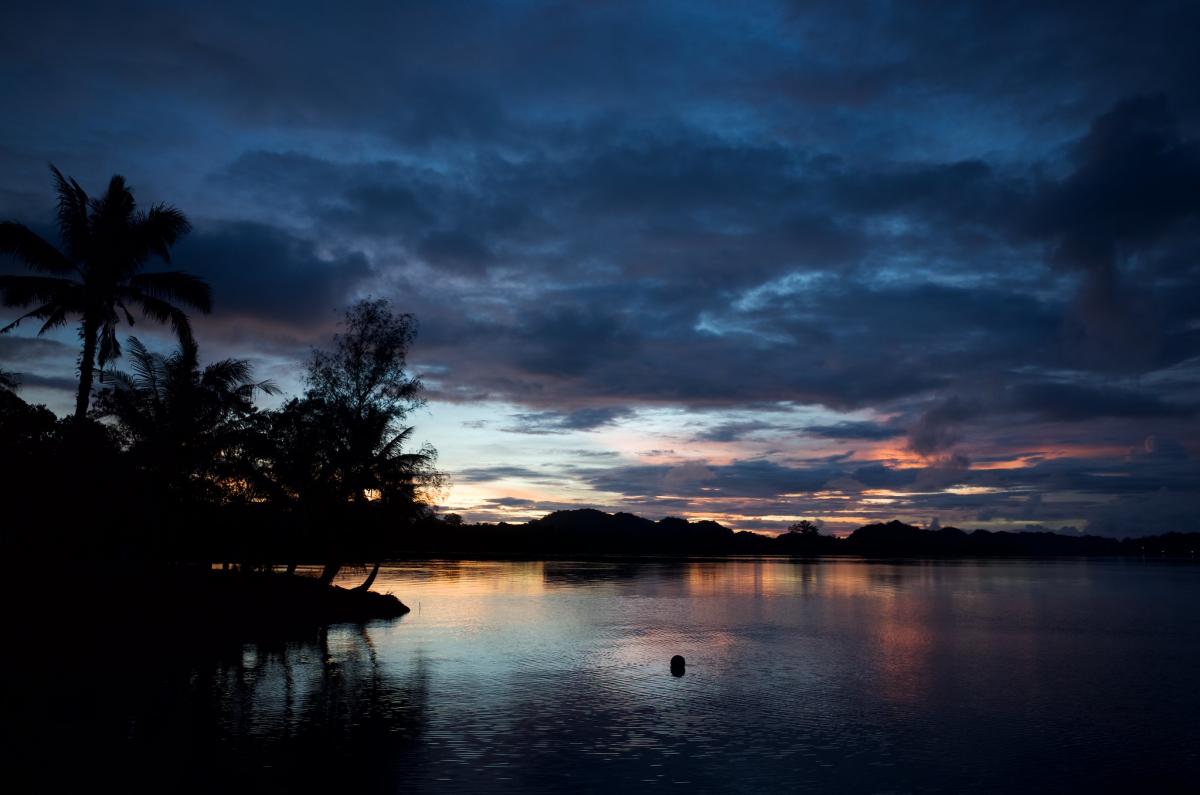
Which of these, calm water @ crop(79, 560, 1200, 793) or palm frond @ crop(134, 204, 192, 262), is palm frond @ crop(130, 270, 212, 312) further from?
calm water @ crop(79, 560, 1200, 793)

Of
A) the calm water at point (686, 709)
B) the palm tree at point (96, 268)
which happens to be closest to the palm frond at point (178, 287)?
the palm tree at point (96, 268)

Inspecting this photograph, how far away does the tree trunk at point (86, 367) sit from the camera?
1628 inches

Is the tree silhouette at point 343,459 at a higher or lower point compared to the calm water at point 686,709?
higher

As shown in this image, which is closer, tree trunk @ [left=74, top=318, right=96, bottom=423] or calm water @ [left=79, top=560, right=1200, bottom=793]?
calm water @ [left=79, top=560, right=1200, bottom=793]

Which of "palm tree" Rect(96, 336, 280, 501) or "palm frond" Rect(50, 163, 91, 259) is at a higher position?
"palm frond" Rect(50, 163, 91, 259)

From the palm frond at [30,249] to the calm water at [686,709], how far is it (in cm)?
2154

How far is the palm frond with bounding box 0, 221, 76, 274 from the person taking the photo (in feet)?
134

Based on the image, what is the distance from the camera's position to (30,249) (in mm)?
41156

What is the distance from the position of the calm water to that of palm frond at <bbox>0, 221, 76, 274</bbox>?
70.7ft

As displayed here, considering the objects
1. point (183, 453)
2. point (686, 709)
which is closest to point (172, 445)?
point (183, 453)

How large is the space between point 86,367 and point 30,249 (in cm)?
634

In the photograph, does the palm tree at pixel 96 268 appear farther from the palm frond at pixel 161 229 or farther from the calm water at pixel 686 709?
the calm water at pixel 686 709

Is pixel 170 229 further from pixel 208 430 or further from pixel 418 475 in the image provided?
pixel 418 475

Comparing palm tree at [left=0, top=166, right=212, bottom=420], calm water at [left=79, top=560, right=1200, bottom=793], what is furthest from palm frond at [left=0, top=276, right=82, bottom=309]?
calm water at [left=79, top=560, right=1200, bottom=793]
